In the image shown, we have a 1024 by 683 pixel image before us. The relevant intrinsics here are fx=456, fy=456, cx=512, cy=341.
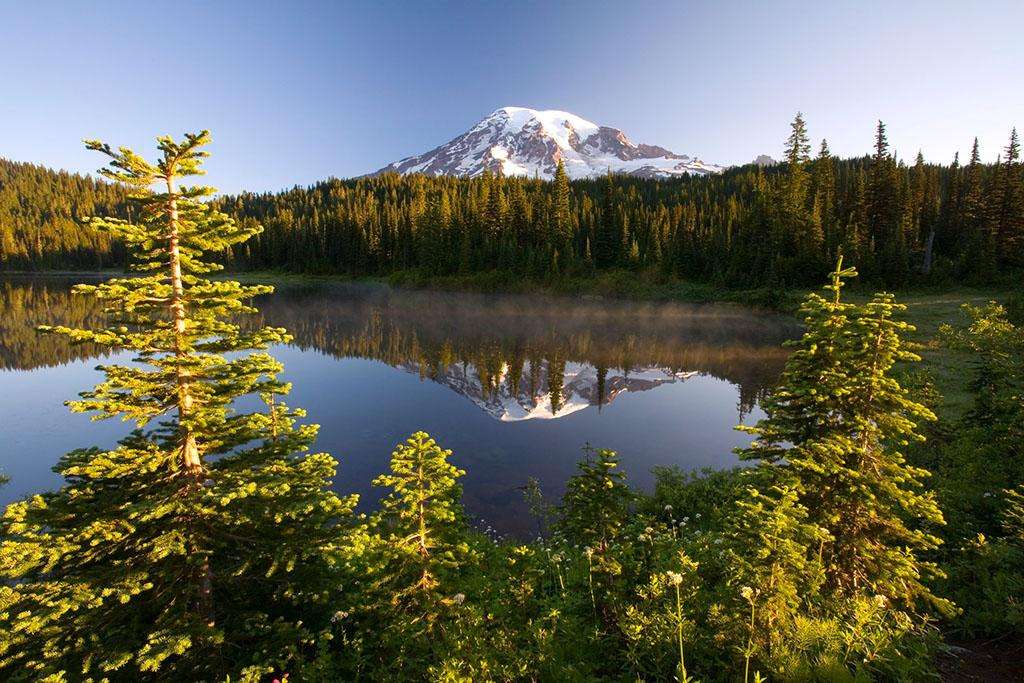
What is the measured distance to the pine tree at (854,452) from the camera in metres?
6.84

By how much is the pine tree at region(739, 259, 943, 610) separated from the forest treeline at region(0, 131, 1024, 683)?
0.04 m

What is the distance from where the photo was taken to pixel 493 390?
30.8 m

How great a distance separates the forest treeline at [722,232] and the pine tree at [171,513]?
71476 millimetres

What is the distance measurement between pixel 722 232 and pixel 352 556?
85.8m

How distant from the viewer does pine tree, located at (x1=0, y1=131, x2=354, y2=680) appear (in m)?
5.39

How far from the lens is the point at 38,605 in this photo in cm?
531

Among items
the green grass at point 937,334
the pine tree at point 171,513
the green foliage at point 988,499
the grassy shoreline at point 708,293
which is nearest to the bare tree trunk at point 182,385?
the pine tree at point 171,513

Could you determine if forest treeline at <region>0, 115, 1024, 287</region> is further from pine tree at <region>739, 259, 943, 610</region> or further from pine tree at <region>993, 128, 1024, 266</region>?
pine tree at <region>739, 259, 943, 610</region>

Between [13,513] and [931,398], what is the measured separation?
72.2 feet

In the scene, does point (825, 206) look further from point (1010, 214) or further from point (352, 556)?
point (352, 556)

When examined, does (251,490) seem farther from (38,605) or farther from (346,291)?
(346,291)

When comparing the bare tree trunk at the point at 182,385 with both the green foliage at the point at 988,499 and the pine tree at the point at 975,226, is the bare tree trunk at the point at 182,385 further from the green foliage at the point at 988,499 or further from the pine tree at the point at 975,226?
the pine tree at the point at 975,226

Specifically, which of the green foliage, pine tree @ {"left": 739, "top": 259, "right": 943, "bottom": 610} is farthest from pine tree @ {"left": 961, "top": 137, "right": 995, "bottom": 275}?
pine tree @ {"left": 739, "top": 259, "right": 943, "bottom": 610}

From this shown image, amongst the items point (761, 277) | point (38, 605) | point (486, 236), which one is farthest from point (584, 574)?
point (486, 236)
